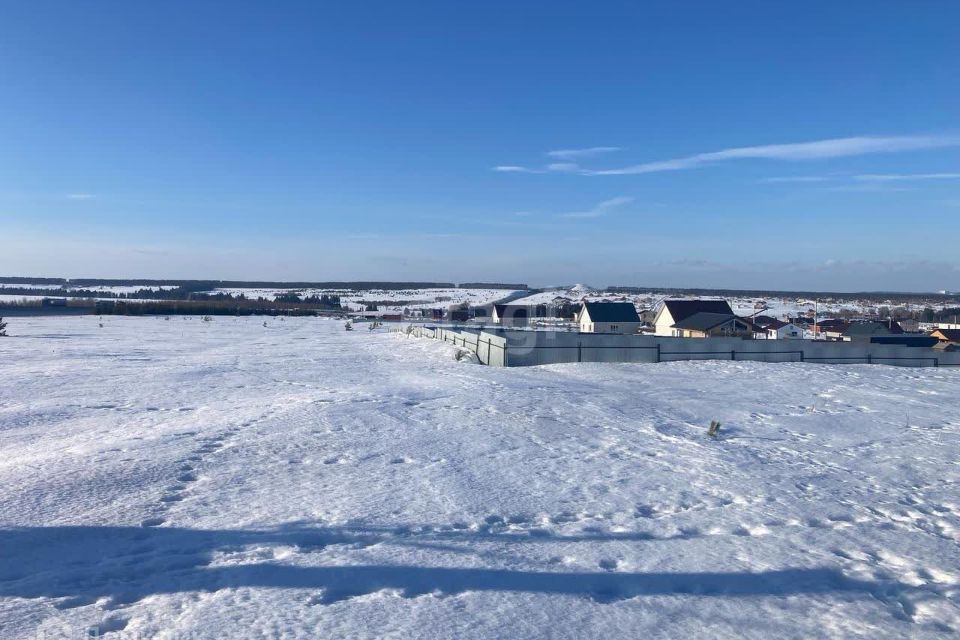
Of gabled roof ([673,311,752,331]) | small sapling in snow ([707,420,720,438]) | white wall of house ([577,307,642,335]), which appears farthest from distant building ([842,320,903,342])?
small sapling in snow ([707,420,720,438])

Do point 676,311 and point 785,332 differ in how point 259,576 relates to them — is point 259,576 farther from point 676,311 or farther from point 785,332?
point 676,311

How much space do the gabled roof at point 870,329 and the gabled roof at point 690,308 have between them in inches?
294

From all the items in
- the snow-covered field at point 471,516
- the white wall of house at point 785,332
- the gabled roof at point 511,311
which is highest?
the gabled roof at point 511,311

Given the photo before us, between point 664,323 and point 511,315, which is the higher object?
point 511,315

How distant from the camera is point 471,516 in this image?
20.8 feet

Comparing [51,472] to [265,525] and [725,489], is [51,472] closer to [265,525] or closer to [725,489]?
[265,525]

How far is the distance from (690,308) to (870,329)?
426 inches

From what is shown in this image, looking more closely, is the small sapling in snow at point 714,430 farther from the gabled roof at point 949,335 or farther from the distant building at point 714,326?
the gabled roof at point 949,335

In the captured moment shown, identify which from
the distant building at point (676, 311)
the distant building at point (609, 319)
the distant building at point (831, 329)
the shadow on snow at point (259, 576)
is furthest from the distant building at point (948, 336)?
the shadow on snow at point (259, 576)

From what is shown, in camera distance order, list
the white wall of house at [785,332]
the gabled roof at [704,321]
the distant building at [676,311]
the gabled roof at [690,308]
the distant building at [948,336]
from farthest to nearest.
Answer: the gabled roof at [690,308] < the distant building at [676,311] < the white wall of house at [785,332] < the gabled roof at [704,321] < the distant building at [948,336]

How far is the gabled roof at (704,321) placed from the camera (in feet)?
114

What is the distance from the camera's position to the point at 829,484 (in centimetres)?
791

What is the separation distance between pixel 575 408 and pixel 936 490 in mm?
6109

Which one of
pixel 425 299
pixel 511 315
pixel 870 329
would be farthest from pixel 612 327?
pixel 425 299
